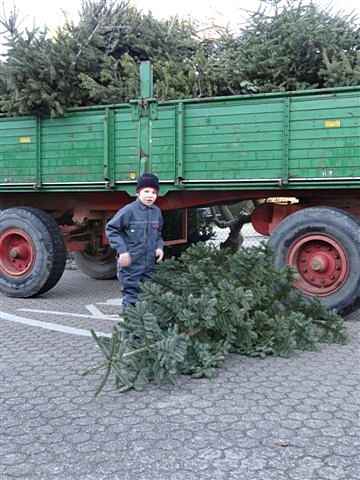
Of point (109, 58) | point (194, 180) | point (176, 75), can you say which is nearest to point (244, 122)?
point (194, 180)

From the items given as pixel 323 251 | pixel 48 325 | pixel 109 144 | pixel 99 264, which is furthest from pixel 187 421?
pixel 99 264

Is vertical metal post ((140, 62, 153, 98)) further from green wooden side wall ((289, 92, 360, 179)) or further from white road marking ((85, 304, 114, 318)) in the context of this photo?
white road marking ((85, 304, 114, 318))

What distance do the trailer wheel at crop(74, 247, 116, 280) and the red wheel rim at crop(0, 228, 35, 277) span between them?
1.62m

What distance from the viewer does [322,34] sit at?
6711mm

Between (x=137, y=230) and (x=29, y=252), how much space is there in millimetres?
3375

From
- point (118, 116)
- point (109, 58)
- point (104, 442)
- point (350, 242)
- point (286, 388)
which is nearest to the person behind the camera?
point (104, 442)

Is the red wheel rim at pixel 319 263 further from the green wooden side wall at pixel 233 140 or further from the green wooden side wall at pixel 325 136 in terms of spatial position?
the green wooden side wall at pixel 233 140

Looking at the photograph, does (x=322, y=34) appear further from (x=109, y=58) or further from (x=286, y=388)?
(x=286, y=388)

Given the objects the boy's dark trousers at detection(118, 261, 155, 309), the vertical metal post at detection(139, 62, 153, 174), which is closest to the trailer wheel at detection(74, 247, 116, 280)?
the vertical metal post at detection(139, 62, 153, 174)

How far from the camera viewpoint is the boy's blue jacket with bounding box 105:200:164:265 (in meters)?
4.83

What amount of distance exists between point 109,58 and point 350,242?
3882mm

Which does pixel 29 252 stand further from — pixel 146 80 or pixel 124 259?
pixel 124 259

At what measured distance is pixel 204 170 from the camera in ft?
21.7

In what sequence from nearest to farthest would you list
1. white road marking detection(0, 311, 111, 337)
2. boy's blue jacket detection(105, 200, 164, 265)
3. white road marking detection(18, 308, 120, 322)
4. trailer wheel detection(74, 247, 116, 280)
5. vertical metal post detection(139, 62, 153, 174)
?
boy's blue jacket detection(105, 200, 164, 265)
white road marking detection(0, 311, 111, 337)
white road marking detection(18, 308, 120, 322)
vertical metal post detection(139, 62, 153, 174)
trailer wheel detection(74, 247, 116, 280)
